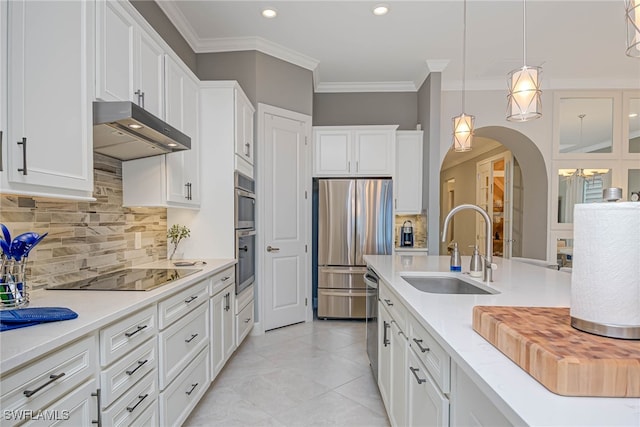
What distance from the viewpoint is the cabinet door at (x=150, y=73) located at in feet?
6.51

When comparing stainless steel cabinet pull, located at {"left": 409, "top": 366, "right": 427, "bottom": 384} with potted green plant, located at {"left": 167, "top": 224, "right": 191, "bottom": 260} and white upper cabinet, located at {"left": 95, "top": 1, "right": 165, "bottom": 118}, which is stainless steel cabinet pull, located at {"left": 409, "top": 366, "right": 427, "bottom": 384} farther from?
potted green plant, located at {"left": 167, "top": 224, "right": 191, "bottom": 260}

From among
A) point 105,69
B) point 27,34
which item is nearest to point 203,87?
point 105,69

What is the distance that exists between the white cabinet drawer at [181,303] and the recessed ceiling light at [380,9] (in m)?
2.80

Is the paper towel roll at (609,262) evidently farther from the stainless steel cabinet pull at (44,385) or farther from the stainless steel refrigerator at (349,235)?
the stainless steel refrigerator at (349,235)

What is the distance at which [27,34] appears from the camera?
1.22 metres

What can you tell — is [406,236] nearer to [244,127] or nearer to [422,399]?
[244,127]

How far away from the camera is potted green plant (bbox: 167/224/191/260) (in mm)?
2795

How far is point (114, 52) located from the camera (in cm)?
174

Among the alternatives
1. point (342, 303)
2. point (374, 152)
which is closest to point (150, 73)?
point (374, 152)

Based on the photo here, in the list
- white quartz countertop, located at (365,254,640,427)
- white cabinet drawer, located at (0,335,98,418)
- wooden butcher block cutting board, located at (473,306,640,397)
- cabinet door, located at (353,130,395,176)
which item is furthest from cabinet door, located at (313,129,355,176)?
wooden butcher block cutting board, located at (473,306,640,397)

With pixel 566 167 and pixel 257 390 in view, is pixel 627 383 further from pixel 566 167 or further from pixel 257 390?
pixel 566 167

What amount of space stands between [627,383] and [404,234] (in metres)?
3.91

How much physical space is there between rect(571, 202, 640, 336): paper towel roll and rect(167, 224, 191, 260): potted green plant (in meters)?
2.72

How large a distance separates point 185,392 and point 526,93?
2.72 m
